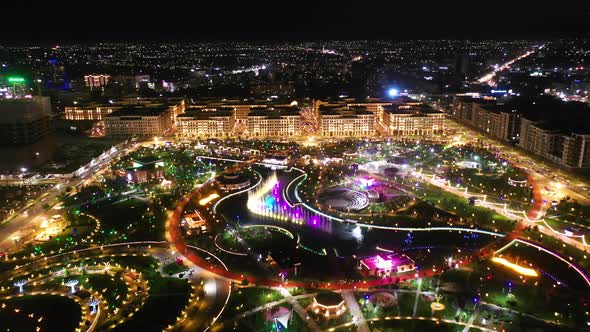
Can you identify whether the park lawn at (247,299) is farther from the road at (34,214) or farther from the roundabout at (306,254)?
the road at (34,214)

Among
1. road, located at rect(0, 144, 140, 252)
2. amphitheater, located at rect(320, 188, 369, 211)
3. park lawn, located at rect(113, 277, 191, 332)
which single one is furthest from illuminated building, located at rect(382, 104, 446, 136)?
park lawn, located at rect(113, 277, 191, 332)

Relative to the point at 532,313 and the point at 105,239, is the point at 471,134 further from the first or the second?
the point at 105,239

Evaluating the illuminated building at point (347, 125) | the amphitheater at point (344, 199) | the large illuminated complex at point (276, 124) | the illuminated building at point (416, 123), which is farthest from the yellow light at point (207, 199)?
the illuminated building at point (416, 123)

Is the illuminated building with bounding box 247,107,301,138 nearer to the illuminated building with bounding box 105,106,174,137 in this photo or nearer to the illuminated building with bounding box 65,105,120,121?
the illuminated building with bounding box 105,106,174,137

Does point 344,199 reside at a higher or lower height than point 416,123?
lower

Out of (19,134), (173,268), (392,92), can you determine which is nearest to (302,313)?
(173,268)

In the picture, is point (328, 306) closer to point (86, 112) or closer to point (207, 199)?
point (207, 199)
